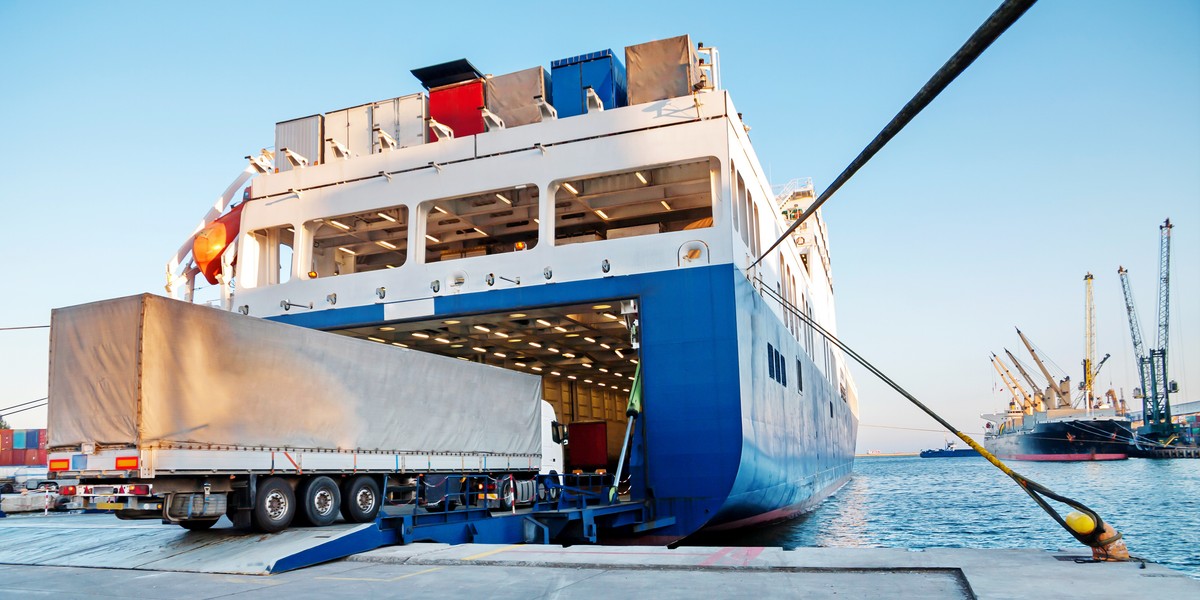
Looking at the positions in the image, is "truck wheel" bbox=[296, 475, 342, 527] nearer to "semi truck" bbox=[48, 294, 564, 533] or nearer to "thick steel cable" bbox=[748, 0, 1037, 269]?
"semi truck" bbox=[48, 294, 564, 533]

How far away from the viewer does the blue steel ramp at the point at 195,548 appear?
1086 centimetres

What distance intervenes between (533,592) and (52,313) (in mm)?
9006

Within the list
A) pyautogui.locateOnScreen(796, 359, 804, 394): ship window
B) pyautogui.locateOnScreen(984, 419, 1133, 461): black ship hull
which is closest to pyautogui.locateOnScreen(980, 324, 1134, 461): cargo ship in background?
pyautogui.locateOnScreen(984, 419, 1133, 461): black ship hull

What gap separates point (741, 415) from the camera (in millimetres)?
17312

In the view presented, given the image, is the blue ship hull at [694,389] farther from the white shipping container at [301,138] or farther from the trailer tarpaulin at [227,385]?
the white shipping container at [301,138]

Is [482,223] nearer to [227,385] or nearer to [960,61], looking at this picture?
[227,385]

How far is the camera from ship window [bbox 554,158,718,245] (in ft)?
73.3

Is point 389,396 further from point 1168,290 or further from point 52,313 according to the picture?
point 1168,290

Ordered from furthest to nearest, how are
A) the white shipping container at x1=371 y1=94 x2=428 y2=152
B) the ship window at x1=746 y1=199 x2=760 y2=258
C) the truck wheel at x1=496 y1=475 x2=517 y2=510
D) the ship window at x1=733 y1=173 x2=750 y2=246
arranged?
the white shipping container at x1=371 y1=94 x2=428 y2=152 < the ship window at x1=746 y1=199 x2=760 y2=258 < the ship window at x1=733 y1=173 x2=750 y2=246 < the truck wheel at x1=496 y1=475 x2=517 y2=510

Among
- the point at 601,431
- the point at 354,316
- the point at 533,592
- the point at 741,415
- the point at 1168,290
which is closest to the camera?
the point at 533,592

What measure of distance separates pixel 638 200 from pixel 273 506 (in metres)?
13.9

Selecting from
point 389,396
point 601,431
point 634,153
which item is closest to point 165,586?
point 389,396

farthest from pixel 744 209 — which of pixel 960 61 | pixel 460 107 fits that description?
pixel 960 61

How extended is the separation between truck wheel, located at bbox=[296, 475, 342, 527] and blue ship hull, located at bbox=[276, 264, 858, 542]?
660cm
